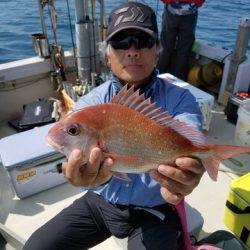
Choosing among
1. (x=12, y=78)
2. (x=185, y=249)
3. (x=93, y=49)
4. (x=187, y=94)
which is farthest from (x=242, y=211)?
(x=12, y=78)

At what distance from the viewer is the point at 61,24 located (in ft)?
Answer: 37.3

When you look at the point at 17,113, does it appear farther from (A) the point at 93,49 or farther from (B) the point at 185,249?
(B) the point at 185,249

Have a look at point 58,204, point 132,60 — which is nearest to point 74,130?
point 132,60

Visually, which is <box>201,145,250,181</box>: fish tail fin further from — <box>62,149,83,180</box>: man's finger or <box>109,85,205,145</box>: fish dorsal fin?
<box>62,149,83,180</box>: man's finger

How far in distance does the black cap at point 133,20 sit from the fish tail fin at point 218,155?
86 centimetres

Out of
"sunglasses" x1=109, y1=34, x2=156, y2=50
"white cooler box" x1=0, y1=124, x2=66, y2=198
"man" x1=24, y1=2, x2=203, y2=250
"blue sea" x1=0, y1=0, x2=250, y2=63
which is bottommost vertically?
"blue sea" x1=0, y1=0, x2=250, y2=63

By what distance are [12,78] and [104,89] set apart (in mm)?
2346

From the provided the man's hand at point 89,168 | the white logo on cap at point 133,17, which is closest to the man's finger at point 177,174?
the man's hand at point 89,168

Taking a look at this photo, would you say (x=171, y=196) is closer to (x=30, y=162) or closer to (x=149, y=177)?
(x=149, y=177)

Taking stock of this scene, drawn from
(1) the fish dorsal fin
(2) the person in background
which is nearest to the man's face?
(1) the fish dorsal fin

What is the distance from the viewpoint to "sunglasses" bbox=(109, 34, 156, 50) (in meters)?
1.94

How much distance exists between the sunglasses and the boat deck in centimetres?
154

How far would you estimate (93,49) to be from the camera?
13.6 ft

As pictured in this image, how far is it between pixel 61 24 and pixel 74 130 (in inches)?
425
